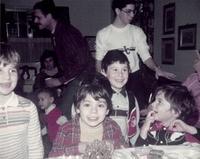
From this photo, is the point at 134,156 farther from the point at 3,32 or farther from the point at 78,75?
the point at 3,32

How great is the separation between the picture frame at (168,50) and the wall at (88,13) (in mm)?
1985

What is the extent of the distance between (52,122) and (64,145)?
5.22 feet

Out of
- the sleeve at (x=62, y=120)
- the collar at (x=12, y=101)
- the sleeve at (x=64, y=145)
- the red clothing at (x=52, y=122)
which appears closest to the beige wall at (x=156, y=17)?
the red clothing at (x=52, y=122)

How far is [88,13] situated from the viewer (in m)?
6.75

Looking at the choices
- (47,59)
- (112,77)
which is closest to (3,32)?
(47,59)

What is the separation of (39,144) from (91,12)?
5.41m

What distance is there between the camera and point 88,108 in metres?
1.69

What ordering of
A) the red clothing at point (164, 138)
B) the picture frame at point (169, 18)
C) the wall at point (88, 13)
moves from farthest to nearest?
the wall at point (88, 13) < the picture frame at point (169, 18) < the red clothing at point (164, 138)

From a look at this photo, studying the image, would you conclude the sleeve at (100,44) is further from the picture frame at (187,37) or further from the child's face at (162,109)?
the picture frame at (187,37)

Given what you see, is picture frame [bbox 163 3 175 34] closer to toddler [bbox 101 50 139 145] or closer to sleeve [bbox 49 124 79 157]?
toddler [bbox 101 50 139 145]

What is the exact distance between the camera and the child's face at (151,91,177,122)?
1930 millimetres

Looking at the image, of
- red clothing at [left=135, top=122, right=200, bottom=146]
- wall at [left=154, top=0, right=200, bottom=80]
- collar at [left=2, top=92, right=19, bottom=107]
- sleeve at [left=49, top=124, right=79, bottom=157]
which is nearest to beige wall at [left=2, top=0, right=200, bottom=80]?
wall at [left=154, top=0, right=200, bottom=80]

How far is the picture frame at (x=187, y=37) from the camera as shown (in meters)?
4.39

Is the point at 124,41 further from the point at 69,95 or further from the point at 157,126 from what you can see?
the point at 157,126
